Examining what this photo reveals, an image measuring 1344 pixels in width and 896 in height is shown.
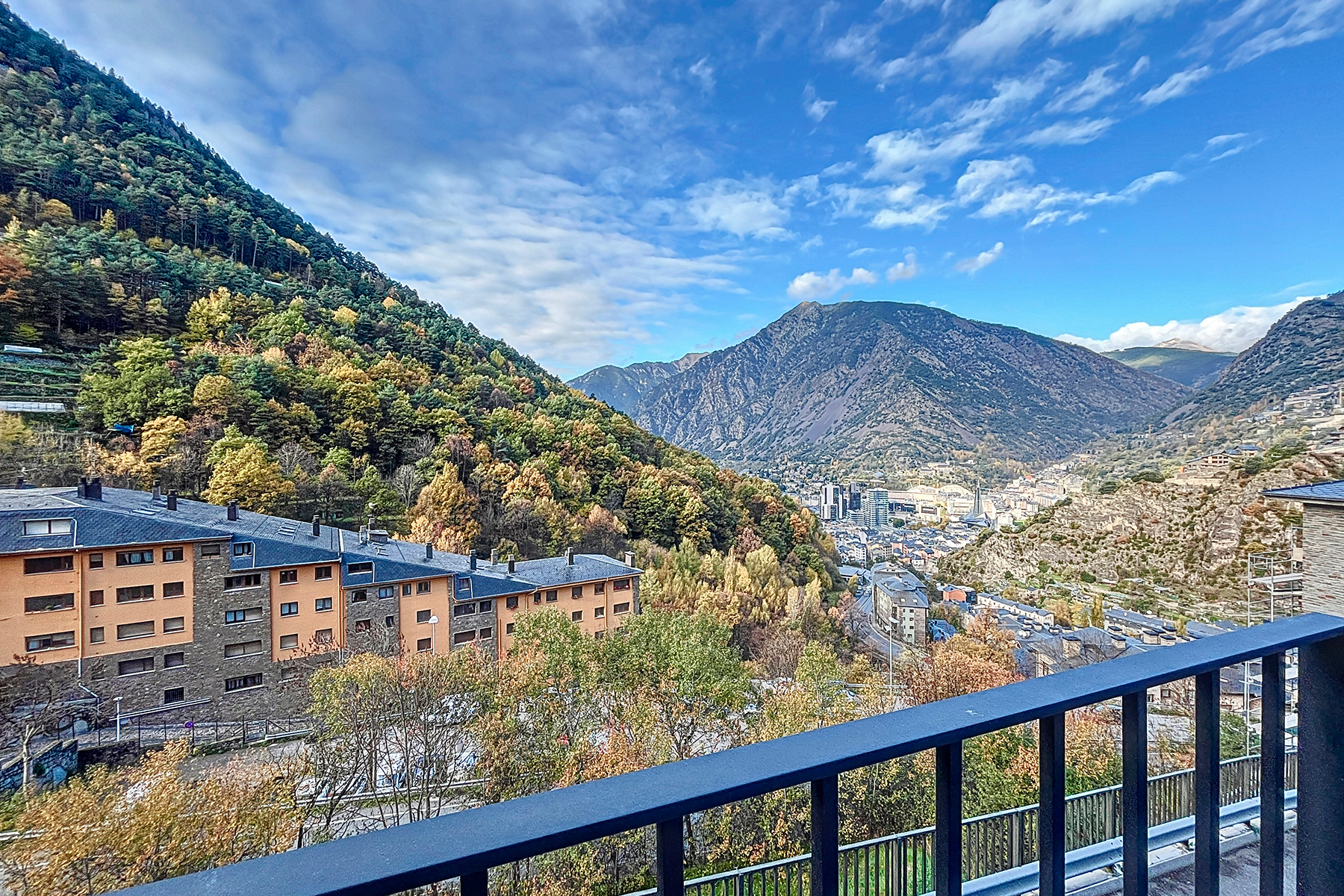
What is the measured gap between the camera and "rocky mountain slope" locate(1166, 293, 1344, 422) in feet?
93.1

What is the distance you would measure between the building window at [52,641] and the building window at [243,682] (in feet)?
9.81

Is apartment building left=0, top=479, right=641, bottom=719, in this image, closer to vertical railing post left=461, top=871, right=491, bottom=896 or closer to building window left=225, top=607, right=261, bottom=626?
building window left=225, top=607, right=261, bottom=626

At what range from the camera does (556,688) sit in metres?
10.0

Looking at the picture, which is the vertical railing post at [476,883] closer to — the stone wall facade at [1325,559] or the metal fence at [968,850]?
the stone wall facade at [1325,559]

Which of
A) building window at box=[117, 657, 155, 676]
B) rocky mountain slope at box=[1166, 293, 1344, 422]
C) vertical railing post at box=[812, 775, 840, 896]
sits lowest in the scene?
building window at box=[117, 657, 155, 676]

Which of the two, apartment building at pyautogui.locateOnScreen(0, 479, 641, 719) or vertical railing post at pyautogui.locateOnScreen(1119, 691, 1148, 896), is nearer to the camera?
vertical railing post at pyautogui.locateOnScreen(1119, 691, 1148, 896)

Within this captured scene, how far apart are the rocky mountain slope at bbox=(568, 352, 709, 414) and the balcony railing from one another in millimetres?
91431

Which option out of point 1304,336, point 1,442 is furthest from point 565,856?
point 1304,336

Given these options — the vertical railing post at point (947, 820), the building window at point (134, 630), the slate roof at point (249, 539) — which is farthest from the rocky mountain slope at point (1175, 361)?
the building window at point (134, 630)

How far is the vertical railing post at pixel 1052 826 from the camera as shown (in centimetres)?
63

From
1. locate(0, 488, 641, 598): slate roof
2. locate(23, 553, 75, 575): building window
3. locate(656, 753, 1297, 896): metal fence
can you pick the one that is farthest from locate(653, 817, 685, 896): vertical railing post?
locate(23, 553, 75, 575): building window

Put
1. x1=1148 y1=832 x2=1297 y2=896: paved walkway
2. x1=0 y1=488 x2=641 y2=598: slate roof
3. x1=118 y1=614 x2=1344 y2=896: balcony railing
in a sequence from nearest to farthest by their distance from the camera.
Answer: x1=118 y1=614 x2=1344 y2=896: balcony railing, x1=1148 y1=832 x2=1297 y2=896: paved walkway, x1=0 y1=488 x2=641 y2=598: slate roof

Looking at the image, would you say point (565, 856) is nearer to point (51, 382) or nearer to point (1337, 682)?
point (1337, 682)

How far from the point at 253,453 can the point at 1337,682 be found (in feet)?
69.6
